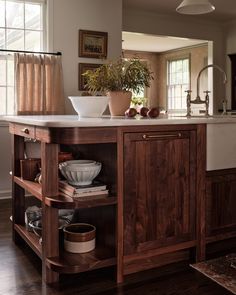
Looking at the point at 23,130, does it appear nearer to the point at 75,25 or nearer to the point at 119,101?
the point at 119,101

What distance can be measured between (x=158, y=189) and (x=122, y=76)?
2.91 ft

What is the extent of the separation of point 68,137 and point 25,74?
115 inches

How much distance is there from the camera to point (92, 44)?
16.8 feet

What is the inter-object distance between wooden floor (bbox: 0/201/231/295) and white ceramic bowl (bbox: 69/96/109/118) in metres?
1.02

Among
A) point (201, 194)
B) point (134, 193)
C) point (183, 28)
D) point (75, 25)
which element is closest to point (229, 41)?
point (183, 28)

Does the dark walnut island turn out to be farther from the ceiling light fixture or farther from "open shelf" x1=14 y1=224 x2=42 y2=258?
the ceiling light fixture

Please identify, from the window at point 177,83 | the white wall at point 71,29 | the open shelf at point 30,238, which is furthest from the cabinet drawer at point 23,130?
the window at point 177,83

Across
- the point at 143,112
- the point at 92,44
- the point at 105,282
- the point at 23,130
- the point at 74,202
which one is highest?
the point at 92,44

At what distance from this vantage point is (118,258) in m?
2.17

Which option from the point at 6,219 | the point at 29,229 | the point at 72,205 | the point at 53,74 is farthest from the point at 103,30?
the point at 72,205

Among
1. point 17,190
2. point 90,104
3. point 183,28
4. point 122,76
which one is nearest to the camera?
point 90,104

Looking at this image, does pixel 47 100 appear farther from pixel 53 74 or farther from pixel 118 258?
pixel 118 258

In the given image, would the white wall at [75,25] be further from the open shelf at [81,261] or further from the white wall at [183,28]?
the open shelf at [81,261]

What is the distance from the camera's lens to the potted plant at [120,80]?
8.89 ft
